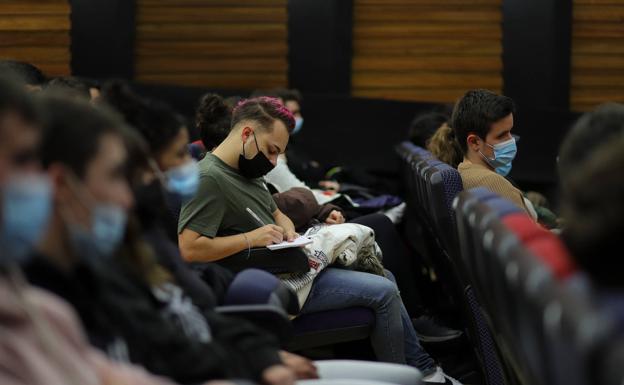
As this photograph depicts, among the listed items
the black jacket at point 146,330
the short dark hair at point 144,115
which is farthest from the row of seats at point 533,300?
the short dark hair at point 144,115

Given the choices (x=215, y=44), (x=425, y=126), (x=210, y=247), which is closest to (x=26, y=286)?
(x=210, y=247)

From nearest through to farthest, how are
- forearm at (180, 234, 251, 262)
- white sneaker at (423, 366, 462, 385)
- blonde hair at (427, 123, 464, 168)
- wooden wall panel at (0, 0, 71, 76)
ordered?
forearm at (180, 234, 251, 262) < white sneaker at (423, 366, 462, 385) < blonde hair at (427, 123, 464, 168) < wooden wall panel at (0, 0, 71, 76)

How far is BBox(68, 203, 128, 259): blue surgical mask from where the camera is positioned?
71.9 inches

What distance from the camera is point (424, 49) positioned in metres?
8.81

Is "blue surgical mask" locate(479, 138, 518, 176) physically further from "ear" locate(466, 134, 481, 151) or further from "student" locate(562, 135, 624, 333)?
"student" locate(562, 135, 624, 333)

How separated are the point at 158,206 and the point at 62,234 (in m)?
0.69

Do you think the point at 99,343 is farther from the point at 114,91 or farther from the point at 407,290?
the point at 407,290

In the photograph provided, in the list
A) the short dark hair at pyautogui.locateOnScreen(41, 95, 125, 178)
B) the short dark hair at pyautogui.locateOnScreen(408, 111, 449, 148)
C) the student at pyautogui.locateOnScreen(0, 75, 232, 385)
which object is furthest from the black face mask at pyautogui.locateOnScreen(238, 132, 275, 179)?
the short dark hair at pyautogui.locateOnScreen(408, 111, 449, 148)

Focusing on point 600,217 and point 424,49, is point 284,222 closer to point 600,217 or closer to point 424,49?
point 600,217

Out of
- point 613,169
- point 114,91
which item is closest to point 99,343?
point 114,91

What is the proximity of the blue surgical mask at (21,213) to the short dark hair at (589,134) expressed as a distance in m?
1.31

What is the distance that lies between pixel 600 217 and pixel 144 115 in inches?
50.2

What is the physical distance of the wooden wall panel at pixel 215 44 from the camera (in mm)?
8445

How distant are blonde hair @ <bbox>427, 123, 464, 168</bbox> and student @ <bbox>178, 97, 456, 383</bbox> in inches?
46.7
